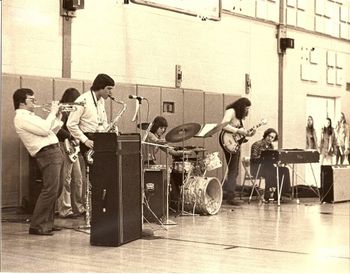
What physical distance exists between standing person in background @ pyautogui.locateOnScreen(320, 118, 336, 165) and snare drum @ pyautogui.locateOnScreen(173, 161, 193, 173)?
6023 millimetres

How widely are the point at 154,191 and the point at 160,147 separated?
735 mm

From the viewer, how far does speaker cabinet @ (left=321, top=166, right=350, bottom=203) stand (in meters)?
11.1

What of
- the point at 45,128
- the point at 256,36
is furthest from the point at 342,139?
the point at 45,128

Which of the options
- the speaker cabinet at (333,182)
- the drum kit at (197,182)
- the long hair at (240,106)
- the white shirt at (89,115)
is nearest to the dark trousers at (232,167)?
the long hair at (240,106)

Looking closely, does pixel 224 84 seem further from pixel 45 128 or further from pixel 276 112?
pixel 45 128

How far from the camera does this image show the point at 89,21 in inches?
401

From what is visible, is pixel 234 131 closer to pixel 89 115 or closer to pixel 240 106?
pixel 240 106

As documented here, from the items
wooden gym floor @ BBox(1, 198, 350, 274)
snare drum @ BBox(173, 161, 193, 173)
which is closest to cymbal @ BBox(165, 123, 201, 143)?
snare drum @ BBox(173, 161, 193, 173)

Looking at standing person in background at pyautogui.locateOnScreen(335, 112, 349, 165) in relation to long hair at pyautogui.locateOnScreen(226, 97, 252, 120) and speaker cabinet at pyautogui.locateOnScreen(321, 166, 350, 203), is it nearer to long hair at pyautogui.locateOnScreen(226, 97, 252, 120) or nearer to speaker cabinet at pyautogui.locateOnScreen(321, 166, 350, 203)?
speaker cabinet at pyautogui.locateOnScreen(321, 166, 350, 203)

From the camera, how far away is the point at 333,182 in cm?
1112

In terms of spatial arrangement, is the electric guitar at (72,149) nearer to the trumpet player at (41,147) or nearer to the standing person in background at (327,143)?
the trumpet player at (41,147)

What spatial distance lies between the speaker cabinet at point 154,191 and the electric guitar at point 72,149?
34.7 inches

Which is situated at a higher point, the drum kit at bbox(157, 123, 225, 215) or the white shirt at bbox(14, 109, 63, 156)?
the white shirt at bbox(14, 109, 63, 156)

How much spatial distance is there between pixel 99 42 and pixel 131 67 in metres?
0.71
